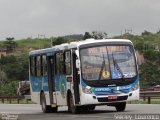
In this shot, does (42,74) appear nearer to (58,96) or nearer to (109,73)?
→ (58,96)

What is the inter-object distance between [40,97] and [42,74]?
169cm

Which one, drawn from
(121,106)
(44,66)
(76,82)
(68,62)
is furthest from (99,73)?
(44,66)

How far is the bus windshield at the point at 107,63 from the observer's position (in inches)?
973

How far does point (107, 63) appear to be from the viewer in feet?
81.4

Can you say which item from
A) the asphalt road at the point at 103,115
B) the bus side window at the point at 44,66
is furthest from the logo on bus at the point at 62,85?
the bus side window at the point at 44,66

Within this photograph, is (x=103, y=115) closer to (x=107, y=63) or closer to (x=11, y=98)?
(x=107, y=63)

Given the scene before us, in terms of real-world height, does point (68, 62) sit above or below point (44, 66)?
above

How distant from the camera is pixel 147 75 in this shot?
96375 millimetres

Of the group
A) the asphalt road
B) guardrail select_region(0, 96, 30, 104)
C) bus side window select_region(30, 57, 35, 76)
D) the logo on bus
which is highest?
bus side window select_region(30, 57, 35, 76)

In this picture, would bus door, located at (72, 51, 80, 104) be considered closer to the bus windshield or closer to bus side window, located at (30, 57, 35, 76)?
the bus windshield

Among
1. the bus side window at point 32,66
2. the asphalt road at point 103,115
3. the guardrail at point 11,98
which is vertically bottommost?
the guardrail at point 11,98

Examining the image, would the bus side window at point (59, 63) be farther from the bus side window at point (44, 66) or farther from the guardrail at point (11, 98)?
the guardrail at point (11, 98)

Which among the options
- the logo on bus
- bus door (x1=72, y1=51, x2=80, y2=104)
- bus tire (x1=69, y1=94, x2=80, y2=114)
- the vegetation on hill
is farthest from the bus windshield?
the vegetation on hill

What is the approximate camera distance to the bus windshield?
2472 cm
